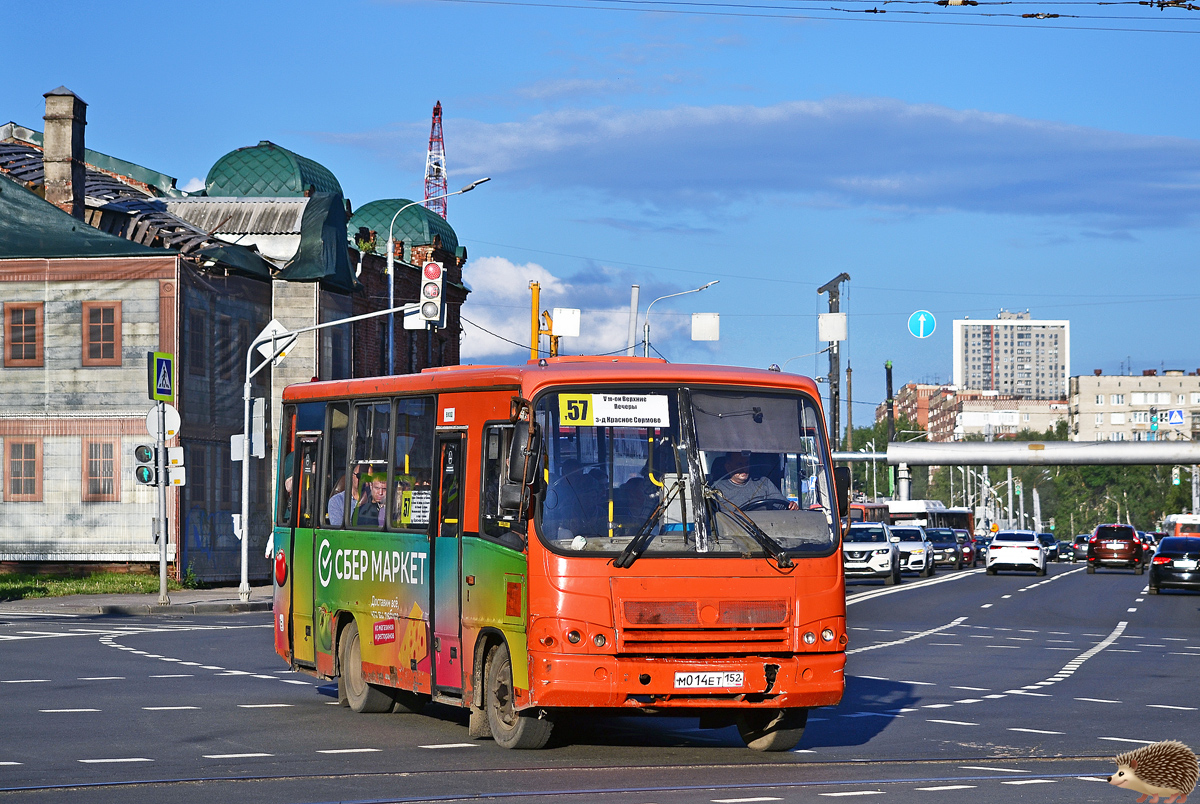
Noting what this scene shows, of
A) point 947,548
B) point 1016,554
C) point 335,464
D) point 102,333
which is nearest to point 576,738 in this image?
point 335,464

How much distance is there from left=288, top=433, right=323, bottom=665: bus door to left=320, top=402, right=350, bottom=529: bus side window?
0.77 feet

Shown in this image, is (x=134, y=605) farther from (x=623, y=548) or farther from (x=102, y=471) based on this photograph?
(x=623, y=548)

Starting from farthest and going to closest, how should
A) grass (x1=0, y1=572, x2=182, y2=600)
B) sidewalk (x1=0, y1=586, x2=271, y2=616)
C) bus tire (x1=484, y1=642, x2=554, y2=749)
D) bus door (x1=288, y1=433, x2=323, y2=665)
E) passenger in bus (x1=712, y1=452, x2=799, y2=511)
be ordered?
1. grass (x1=0, y1=572, x2=182, y2=600)
2. sidewalk (x1=0, y1=586, x2=271, y2=616)
3. bus door (x1=288, y1=433, x2=323, y2=665)
4. bus tire (x1=484, y1=642, x2=554, y2=749)
5. passenger in bus (x1=712, y1=452, x2=799, y2=511)

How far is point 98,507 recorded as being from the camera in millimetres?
40688

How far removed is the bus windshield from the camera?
11.2 metres

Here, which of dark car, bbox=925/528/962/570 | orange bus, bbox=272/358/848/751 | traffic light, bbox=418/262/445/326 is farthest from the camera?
dark car, bbox=925/528/962/570

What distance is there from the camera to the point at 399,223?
61156 mm

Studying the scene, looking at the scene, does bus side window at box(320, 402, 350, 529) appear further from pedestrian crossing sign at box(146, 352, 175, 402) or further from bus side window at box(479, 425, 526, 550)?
pedestrian crossing sign at box(146, 352, 175, 402)

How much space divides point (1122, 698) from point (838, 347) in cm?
5956

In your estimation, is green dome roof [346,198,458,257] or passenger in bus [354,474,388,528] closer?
passenger in bus [354,474,388,528]

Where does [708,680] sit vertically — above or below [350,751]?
above

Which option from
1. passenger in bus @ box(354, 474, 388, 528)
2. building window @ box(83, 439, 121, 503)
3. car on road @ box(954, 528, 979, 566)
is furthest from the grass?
car on road @ box(954, 528, 979, 566)

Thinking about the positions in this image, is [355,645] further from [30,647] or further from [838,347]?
[838,347]

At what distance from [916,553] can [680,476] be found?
43736mm
